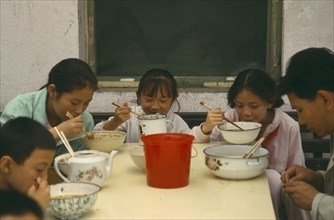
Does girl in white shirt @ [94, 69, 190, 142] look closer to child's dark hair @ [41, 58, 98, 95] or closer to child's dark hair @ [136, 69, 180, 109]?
child's dark hair @ [136, 69, 180, 109]

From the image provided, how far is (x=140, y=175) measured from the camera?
201cm

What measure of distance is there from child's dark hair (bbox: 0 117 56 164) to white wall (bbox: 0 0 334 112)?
5.61 feet

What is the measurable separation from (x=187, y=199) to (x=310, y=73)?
63 cm

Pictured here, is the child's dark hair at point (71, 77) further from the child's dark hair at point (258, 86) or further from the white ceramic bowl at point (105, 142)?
the child's dark hair at point (258, 86)

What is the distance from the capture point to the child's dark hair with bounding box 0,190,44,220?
43.5 inches

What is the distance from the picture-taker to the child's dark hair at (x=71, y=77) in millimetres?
2457

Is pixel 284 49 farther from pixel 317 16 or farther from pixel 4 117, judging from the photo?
pixel 4 117

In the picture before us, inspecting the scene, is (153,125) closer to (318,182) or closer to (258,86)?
(258,86)

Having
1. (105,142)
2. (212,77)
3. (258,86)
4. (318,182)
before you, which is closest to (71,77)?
(105,142)

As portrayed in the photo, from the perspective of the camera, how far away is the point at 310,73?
73.1 inches

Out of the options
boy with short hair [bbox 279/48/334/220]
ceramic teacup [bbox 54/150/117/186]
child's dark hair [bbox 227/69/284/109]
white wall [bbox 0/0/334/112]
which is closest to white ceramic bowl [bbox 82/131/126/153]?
ceramic teacup [bbox 54/150/117/186]

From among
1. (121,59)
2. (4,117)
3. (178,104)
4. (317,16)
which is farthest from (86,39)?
(317,16)

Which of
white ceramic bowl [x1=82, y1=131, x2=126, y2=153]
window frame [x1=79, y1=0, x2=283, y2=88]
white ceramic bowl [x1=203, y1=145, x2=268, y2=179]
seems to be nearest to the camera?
white ceramic bowl [x1=203, y1=145, x2=268, y2=179]

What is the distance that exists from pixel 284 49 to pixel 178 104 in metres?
0.76
